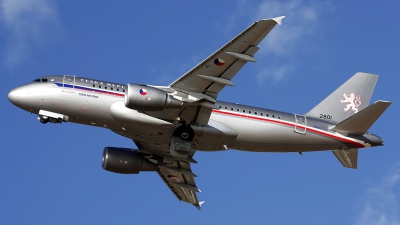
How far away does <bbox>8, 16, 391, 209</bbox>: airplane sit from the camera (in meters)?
49.3

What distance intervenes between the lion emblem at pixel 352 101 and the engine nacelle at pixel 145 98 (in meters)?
18.2

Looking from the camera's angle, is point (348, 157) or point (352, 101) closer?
point (348, 157)

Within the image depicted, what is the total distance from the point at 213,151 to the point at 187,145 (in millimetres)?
3690

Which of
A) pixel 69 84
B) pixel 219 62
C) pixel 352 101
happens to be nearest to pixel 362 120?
pixel 352 101

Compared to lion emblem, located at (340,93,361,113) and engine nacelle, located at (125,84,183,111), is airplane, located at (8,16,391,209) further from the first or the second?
lion emblem, located at (340,93,361,113)

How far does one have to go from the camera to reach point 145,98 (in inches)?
1939

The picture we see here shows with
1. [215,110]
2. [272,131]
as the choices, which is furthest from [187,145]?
[272,131]

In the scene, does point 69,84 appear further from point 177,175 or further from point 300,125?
point 300,125

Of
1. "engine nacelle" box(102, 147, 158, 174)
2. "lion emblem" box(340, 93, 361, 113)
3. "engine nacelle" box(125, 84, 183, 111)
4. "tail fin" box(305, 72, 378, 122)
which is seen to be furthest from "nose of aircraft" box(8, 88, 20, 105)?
"lion emblem" box(340, 93, 361, 113)

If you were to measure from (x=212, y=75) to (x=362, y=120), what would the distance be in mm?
13315

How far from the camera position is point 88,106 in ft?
168

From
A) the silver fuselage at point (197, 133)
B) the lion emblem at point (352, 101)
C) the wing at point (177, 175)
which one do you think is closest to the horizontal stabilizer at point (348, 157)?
the silver fuselage at point (197, 133)

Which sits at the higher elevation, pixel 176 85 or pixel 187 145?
pixel 176 85

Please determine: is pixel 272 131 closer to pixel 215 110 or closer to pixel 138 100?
pixel 215 110
